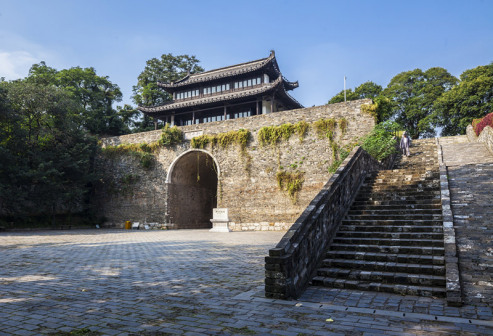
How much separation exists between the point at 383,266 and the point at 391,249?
0.54 m

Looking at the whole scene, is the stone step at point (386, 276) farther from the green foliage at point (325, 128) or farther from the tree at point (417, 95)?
the tree at point (417, 95)

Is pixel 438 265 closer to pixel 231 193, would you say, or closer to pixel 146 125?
pixel 231 193

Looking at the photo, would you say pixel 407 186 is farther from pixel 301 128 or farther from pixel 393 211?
pixel 301 128

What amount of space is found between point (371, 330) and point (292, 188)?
13.1 meters

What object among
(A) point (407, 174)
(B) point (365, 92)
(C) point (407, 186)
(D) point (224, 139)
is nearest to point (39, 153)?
(D) point (224, 139)

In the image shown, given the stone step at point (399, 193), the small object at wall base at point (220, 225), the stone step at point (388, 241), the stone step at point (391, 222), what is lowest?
the small object at wall base at point (220, 225)

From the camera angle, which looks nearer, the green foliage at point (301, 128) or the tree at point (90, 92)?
the green foliage at point (301, 128)

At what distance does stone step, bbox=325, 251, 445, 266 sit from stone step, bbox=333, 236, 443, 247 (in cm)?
38

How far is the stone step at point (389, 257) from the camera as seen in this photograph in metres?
5.12

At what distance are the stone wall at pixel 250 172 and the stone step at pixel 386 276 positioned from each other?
1060 centimetres

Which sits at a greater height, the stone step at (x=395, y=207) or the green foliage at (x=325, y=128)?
the green foliage at (x=325, y=128)

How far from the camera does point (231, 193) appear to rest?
58.8ft

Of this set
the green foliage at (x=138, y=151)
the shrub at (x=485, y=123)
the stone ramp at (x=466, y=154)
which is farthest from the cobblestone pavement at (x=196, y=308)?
the shrub at (x=485, y=123)

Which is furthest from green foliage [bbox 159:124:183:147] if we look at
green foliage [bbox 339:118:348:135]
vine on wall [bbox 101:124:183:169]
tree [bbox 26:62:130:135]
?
tree [bbox 26:62:130:135]
